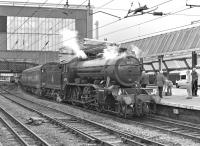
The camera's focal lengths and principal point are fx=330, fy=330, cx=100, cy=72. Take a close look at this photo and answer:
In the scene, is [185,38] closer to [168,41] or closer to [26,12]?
[168,41]

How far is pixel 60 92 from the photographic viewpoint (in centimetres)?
2098

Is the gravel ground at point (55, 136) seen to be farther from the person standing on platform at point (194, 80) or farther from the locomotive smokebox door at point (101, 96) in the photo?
the person standing on platform at point (194, 80)

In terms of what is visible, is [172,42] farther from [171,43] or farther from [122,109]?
[122,109]

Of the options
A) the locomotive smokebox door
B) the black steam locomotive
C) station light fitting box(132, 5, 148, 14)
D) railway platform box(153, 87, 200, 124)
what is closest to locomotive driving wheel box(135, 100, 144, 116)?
the black steam locomotive

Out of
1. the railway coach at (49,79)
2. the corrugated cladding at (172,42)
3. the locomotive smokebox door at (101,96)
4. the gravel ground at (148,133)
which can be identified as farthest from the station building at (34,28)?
the gravel ground at (148,133)

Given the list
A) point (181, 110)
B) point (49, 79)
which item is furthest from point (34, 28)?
point (181, 110)

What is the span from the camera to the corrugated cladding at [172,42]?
27.5 meters

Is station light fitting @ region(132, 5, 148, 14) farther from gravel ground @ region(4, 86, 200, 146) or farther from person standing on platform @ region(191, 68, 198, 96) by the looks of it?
person standing on platform @ region(191, 68, 198, 96)

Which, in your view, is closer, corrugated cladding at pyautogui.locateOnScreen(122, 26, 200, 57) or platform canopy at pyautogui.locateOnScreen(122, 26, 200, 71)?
platform canopy at pyautogui.locateOnScreen(122, 26, 200, 71)

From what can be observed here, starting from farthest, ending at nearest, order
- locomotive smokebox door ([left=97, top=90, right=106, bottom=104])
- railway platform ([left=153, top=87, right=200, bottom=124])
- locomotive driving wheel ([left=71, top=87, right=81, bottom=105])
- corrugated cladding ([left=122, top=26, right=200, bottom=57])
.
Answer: corrugated cladding ([left=122, top=26, right=200, bottom=57]) → locomotive driving wheel ([left=71, top=87, right=81, bottom=105]) → locomotive smokebox door ([left=97, top=90, right=106, bottom=104]) → railway platform ([left=153, top=87, right=200, bottom=124])

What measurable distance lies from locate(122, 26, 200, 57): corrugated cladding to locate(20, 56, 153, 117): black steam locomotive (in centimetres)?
999

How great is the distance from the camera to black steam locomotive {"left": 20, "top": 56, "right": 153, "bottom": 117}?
14.0 m

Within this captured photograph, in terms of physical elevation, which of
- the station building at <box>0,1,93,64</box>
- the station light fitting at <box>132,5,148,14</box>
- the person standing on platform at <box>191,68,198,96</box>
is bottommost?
the person standing on platform at <box>191,68,198,96</box>

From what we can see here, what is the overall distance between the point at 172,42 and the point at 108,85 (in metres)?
16.6
